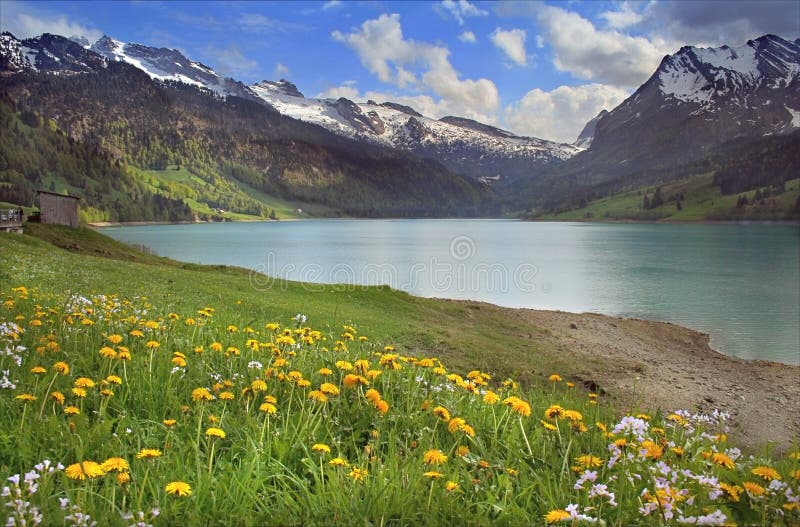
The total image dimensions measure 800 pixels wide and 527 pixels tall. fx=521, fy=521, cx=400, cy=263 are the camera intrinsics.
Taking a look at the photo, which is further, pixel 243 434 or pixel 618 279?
pixel 618 279

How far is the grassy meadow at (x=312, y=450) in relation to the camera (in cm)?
330

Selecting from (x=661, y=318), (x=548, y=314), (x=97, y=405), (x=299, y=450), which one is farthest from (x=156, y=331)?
(x=661, y=318)

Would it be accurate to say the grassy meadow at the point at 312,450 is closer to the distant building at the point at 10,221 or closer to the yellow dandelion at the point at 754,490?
the yellow dandelion at the point at 754,490

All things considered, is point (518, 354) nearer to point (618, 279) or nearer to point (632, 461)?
point (632, 461)

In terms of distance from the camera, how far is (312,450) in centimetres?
438

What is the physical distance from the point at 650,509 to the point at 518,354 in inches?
781

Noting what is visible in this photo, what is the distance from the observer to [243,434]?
463 centimetres

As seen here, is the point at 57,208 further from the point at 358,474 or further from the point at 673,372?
the point at 358,474

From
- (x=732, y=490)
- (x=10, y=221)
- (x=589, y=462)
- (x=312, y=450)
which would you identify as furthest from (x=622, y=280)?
(x=10, y=221)

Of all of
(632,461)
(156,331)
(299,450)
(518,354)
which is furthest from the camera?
(518,354)

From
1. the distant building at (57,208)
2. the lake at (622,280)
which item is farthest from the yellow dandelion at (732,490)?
the distant building at (57,208)

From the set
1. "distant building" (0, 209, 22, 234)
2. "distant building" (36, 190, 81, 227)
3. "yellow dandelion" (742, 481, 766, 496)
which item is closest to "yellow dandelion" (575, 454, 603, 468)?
"yellow dandelion" (742, 481, 766, 496)

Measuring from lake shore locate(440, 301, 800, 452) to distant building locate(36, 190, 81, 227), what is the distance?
4744 cm

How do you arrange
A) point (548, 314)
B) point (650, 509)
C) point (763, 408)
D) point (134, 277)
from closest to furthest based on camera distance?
point (650, 509), point (763, 408), point (134, 277), point (548, 314)
